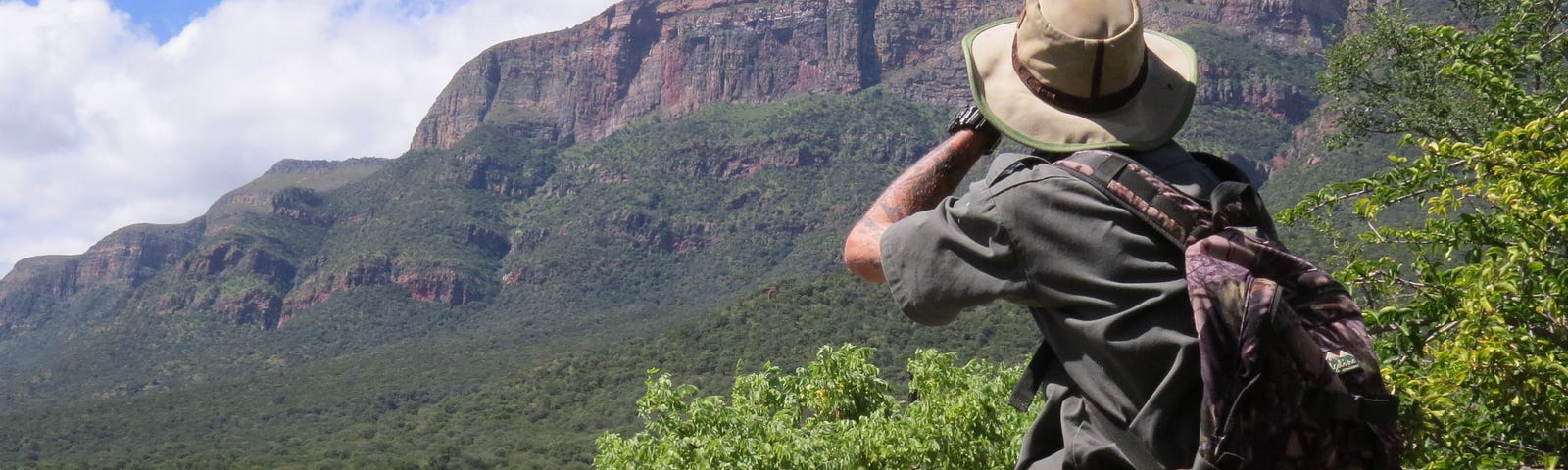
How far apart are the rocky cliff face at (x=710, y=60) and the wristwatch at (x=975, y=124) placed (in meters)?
122

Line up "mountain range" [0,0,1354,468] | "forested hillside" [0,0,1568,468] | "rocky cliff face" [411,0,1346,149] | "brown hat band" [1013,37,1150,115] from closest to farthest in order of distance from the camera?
1. "brown hat band" [1013,37,1150,115]
2. "forested hillside" [0,0,1568,468]
3. "mountain range" [0,0,1354,468]
4. "rocky cliff face" [411,0,1346,149]

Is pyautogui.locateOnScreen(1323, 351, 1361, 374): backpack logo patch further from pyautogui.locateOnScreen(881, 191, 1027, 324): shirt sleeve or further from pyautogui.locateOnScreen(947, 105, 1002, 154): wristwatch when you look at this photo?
pyautogui.locateOnScreen(947, 105, 1002, 154): wristwatch

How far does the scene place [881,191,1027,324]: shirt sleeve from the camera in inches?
76.2

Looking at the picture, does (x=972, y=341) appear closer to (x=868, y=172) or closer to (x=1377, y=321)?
(x=1377, y=321)

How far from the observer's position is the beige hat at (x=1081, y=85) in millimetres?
2027

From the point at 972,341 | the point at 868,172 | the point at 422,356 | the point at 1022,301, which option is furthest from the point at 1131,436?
the point at 868,172

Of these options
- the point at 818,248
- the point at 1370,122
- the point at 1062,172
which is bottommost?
the point at 818,248

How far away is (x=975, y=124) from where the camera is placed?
7.36 ft

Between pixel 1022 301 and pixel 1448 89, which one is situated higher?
pixel 1022 301

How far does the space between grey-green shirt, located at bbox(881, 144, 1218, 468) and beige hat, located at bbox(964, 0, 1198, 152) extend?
102 millimetres

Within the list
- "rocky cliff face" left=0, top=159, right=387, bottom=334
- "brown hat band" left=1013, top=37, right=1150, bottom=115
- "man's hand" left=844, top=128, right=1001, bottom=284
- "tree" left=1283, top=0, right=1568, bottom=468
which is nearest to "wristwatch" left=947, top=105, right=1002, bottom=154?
"man's hand" left=844, top=128, right=1001, bottom=284

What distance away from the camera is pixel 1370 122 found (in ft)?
47.2

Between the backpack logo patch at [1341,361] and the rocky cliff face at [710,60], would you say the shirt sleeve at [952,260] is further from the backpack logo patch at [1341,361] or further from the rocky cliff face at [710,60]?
the rocky cliff face at [710,60]

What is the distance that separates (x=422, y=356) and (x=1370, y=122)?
80.2 m
